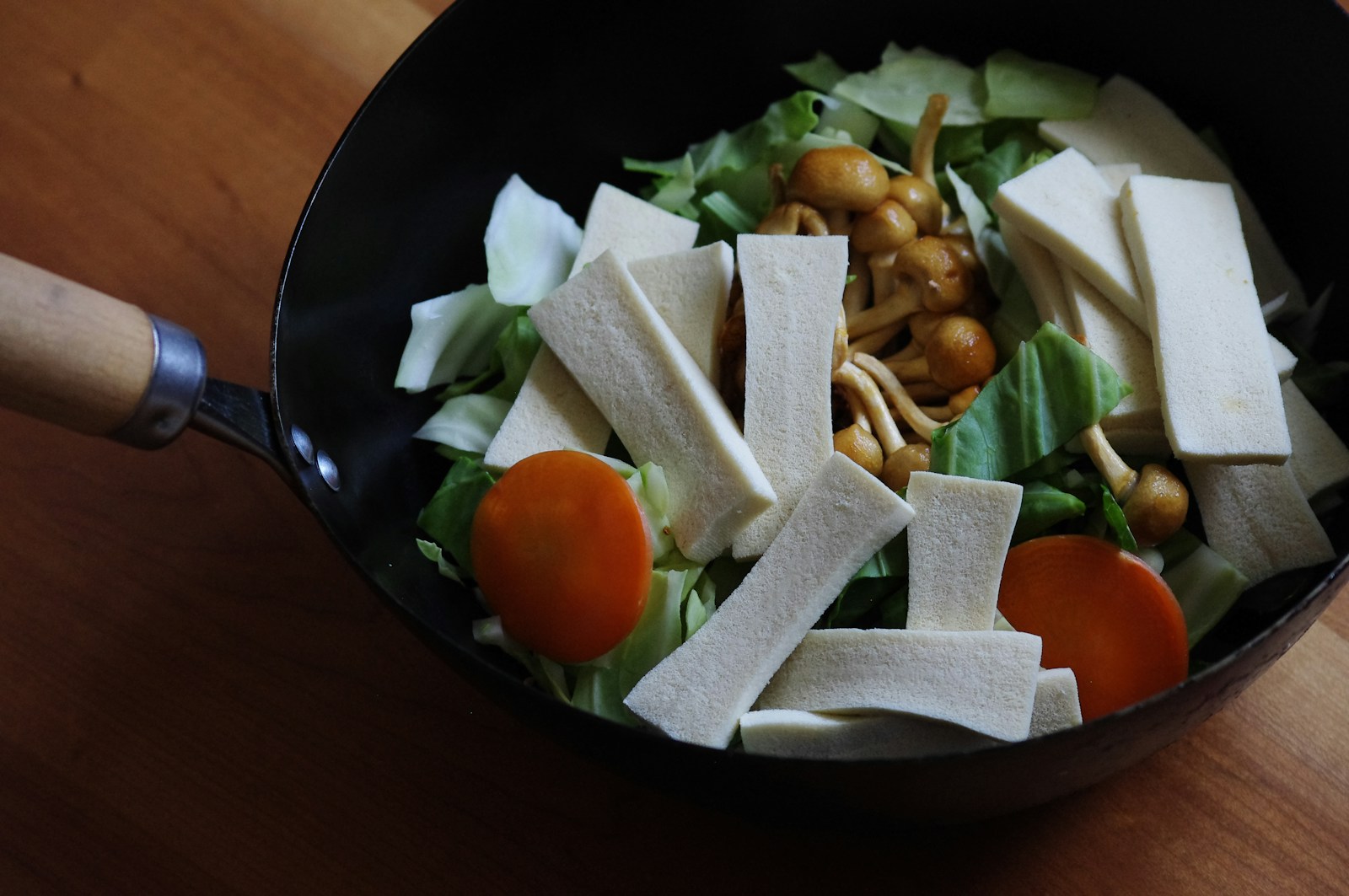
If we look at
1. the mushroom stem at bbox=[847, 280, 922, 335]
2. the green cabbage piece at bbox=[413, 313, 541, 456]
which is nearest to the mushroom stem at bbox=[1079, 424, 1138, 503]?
the mushroom stem at bbox=[847, 280, 922, 335]

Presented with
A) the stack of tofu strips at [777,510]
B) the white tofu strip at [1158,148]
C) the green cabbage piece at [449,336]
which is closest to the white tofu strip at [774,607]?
the stack of tofu strips at [777,510]

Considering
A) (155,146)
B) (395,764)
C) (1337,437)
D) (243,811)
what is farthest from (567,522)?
(155,146)

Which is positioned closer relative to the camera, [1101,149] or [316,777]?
[316,777]

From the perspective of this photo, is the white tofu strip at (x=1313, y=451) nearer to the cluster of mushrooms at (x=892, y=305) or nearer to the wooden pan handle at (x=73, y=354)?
the cluster of mushrooms at (x=892, y=305)

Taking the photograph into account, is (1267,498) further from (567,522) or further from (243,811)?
(243,811)

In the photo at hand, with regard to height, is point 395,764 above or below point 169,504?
below

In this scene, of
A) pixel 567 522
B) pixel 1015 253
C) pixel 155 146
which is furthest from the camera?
pixel 155 146

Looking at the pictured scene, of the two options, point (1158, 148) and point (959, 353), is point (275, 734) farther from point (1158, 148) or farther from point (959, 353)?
point (1158, 148)
